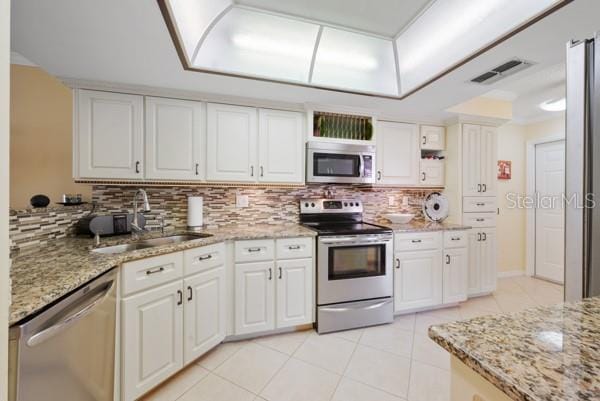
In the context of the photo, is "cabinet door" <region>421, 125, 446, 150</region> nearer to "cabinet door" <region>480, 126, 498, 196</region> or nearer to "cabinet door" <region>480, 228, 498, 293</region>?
"cabinet door" <region>480, 126, 498, 196</region>

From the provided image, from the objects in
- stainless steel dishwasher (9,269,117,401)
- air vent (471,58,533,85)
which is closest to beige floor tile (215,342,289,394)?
stainless steel dishwasher (9,269,117,401)

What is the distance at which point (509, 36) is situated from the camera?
4.99 ft

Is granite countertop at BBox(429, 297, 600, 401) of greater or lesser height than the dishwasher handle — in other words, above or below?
above

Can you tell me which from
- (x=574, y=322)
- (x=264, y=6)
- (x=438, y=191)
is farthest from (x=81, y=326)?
(x=438, y=191)

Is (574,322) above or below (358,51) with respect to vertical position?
below

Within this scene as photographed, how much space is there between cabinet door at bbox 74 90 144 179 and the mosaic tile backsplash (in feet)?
1.02

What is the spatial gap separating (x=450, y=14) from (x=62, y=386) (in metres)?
2.94

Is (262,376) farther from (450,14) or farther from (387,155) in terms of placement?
(450,14)

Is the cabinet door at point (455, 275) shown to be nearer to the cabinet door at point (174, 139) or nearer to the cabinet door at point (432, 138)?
the cabinet door at point (432, 138)

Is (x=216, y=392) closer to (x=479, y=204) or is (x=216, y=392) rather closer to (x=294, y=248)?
(x=294, y=248)

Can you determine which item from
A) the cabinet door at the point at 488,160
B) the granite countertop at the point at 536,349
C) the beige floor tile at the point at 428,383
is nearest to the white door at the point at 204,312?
the beige floor tile at the point at 428,383

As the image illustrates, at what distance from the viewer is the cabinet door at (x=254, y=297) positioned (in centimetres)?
215

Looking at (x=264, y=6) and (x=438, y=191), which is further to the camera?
(x=438, y=191)

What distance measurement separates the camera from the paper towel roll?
247cm
